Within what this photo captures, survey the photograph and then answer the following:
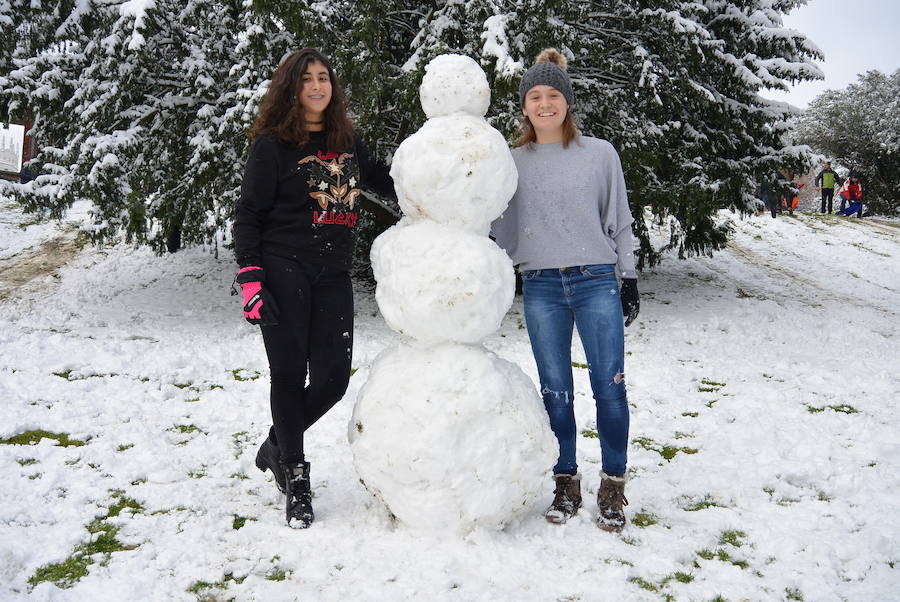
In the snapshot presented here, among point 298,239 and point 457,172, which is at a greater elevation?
point 457,172

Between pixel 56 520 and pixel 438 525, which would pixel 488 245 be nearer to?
pixel 438 525

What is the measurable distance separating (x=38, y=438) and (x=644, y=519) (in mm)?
3471

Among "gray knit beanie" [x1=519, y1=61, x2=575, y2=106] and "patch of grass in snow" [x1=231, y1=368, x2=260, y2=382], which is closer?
"gray knit beanie" [x1=519, y1=61, x2=575, y2=106]

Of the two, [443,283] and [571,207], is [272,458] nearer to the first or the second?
[443,283]

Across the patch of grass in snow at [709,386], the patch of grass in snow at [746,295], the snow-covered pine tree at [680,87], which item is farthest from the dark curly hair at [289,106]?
the patch of grass in snow at [746,295]

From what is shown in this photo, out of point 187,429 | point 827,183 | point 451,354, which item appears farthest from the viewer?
point 827,183

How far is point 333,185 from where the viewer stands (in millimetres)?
2984

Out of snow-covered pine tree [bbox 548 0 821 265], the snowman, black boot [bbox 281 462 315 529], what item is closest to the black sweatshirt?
the snowman

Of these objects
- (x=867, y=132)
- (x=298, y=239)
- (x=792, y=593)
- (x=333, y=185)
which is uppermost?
(x=867, y=132)

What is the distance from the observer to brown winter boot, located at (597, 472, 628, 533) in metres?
2.95

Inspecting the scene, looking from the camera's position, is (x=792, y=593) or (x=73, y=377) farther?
(x=73, y=377)

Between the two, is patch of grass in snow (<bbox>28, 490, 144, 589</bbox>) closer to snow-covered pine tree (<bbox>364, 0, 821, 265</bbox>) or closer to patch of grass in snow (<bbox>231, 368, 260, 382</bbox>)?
patch of grass in snow (<bbox>231, 368, 260, 382</bbox>)

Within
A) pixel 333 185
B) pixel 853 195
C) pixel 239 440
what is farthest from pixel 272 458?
pixel 853 195

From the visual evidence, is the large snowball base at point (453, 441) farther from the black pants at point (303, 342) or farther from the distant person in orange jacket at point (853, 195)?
the distant person in orange jacket at point (853, 195)
